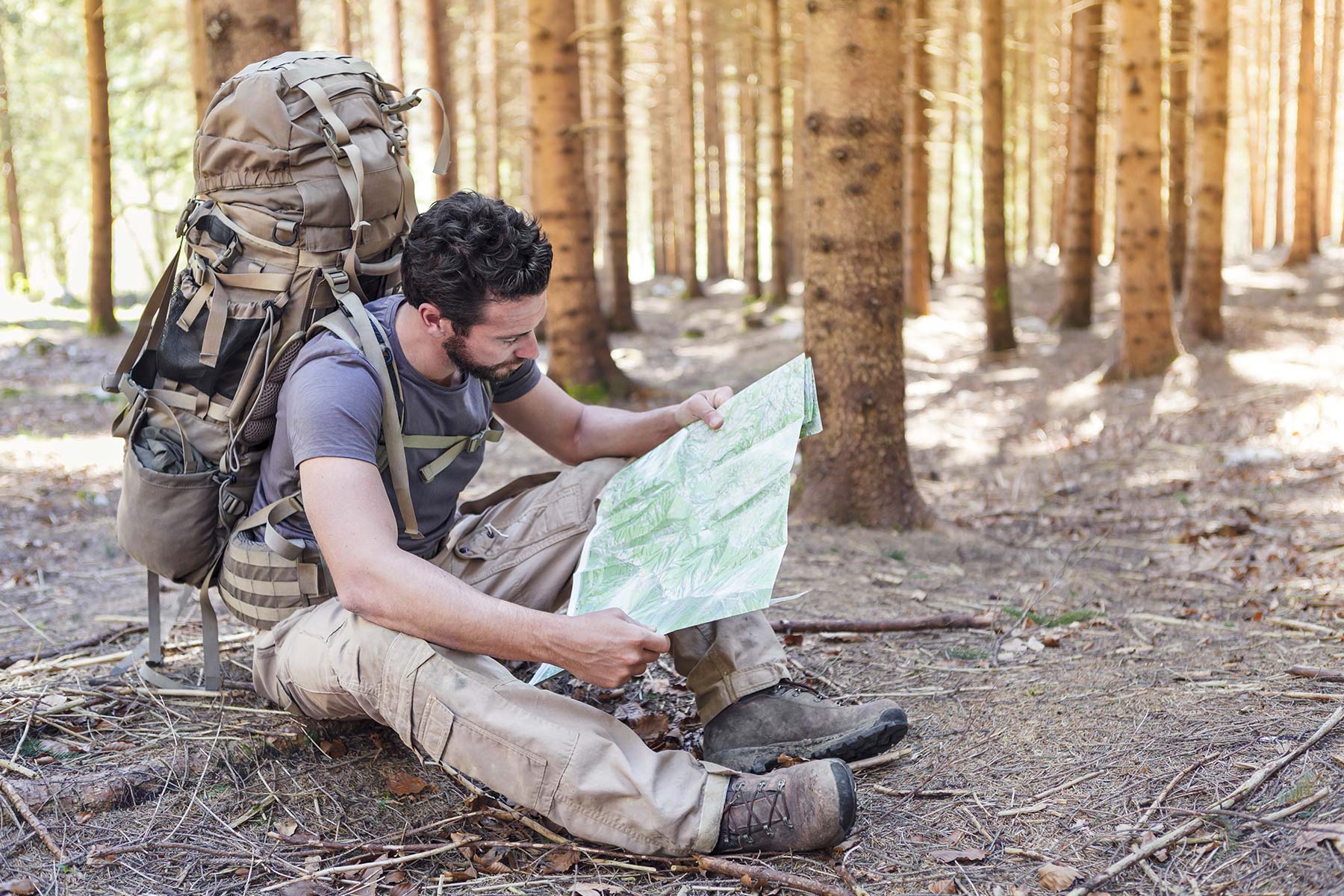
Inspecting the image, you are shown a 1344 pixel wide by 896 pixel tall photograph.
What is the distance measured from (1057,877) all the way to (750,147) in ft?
61.3

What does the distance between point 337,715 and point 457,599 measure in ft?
2.12

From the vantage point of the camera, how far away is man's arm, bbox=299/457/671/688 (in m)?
2.36

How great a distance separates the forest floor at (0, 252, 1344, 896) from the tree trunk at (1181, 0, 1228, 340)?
13.0 ft

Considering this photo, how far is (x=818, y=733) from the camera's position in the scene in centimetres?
283

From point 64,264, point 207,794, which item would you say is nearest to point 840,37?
point 207,794

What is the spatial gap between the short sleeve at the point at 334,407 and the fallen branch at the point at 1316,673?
2781 mm

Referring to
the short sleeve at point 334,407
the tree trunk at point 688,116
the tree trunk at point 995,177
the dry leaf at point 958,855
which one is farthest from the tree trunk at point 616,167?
the dry leaf at point 958,855

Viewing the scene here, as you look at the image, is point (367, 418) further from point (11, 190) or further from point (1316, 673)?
point (11, 190)

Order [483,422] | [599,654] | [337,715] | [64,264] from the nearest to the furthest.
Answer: [599,654]
[337,715]
[483,422]
[64,264]

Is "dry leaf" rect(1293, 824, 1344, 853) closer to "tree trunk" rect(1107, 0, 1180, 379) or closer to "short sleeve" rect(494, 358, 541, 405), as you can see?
"short sleeve" rect(494, 358, 541, 405)

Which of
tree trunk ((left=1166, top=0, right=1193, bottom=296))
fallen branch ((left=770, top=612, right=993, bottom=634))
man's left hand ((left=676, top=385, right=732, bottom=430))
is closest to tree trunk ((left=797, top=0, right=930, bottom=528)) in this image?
fallen branch ((left=770, top=612, right=993, bottom=634))

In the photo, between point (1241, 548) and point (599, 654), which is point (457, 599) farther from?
point (1241, 548)

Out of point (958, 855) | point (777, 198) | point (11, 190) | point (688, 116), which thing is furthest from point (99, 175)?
point (958, 855)

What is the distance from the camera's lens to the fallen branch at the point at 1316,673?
3076mm
